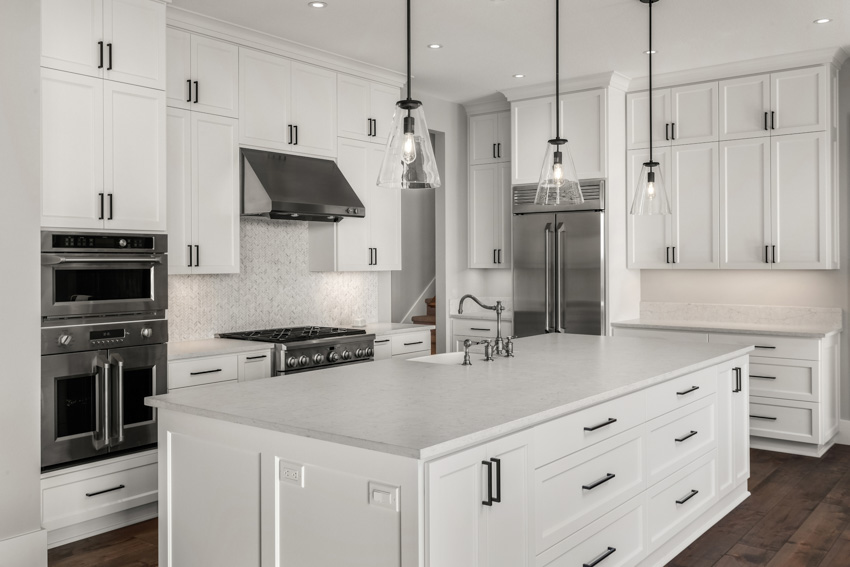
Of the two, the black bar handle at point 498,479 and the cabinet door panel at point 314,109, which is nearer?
the black bar handle at point 498,479

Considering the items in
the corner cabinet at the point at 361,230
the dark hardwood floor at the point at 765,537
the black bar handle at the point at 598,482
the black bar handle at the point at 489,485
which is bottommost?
the dark hardwood floor at the point at 765,537

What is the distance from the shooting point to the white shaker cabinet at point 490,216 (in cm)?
662

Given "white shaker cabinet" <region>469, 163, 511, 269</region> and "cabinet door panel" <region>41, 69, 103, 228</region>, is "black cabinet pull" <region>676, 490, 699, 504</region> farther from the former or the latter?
"white shaker cabinet" <region>469, 163, 511, 269</region>

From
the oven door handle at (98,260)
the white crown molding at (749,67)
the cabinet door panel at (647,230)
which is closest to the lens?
the oven door handle at (98,260)

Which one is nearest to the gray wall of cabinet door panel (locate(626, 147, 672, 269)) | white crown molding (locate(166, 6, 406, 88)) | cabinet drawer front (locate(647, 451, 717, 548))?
white crown molding (locate(166, 6, 406, 88))

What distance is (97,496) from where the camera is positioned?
3682 mm

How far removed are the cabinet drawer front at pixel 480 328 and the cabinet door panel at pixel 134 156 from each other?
3305 millimetres

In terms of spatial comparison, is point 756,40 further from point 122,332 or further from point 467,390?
point 122,332

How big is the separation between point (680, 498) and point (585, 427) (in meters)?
1.07

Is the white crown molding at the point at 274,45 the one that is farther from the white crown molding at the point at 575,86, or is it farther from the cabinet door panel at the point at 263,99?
the white crown molding at the point at 575,86

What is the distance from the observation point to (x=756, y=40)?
4938 mm

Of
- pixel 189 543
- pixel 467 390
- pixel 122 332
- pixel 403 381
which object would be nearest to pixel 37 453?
pixel 122 332

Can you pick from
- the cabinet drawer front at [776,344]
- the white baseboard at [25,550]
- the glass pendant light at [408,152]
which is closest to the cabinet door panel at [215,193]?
the white baseboard at [25,550]

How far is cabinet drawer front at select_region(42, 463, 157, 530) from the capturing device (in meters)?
3.49
